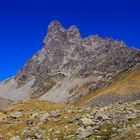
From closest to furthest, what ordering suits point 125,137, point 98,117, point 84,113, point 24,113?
point 125,137
point 98,117
point 84,113
point 24,113

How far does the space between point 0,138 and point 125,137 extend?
36.8 ft

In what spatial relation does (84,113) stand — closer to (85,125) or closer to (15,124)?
(85,125)

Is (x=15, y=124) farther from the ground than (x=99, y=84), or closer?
closer

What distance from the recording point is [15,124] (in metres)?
32.4

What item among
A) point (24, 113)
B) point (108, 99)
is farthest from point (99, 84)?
point (24, 113)

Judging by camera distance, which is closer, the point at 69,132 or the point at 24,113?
the point at 69,132

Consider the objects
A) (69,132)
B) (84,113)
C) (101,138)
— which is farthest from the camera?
(84,113)

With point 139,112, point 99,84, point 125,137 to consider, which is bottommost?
point 125,137

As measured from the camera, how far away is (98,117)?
3089 cm

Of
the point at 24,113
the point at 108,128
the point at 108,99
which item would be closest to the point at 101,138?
the point at 108,128

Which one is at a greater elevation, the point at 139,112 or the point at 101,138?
the point at 139,112

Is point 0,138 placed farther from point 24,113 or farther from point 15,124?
point 24,113

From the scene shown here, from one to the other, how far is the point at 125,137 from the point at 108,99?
4558 cm

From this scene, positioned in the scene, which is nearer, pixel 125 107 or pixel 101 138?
pixel 101 138
